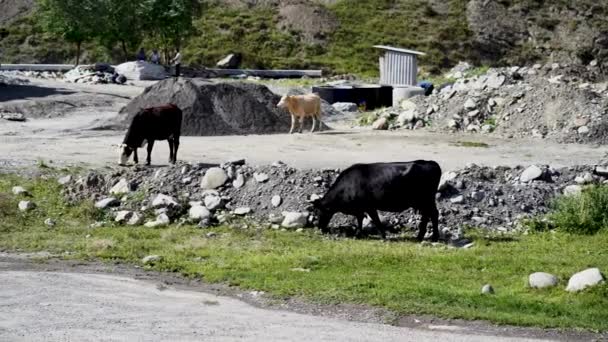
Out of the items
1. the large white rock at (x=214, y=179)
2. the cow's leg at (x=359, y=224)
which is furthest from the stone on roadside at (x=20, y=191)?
the cow's leg at (x=359, y=224)

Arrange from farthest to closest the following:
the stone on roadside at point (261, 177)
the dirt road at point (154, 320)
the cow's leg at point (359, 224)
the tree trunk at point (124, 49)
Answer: the tree trunk at point (124, 49)
the stone on roadside at point (261, 177)
the cow's leg at point (359, 224)
the dirt road at point (154, 320)

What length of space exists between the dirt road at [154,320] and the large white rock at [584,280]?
233 cm

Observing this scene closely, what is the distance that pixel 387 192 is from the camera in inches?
792

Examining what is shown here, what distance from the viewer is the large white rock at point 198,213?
70.2 feet

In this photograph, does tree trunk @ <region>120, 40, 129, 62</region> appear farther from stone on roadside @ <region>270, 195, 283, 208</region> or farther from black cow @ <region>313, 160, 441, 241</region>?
black cow @ <region>313, 160, 441, 241</region>

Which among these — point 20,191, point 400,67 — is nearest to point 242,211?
point 20,191

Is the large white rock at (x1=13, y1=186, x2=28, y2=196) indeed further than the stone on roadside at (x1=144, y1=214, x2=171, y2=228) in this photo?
Yes

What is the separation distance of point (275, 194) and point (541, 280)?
25.6 feet

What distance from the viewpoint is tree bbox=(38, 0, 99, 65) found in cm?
6700

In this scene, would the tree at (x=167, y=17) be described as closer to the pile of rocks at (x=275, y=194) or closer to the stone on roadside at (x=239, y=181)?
the pile of rocks at (x=275, y=194)

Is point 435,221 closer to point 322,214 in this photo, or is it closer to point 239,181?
point 322,214

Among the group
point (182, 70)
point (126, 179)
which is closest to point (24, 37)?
point (182, 70)

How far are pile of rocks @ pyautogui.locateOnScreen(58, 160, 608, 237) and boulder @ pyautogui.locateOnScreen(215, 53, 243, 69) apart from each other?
5249cm

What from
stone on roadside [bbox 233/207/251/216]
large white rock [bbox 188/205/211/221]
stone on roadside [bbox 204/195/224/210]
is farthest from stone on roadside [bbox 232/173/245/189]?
large white rock [bbox 188/205/211/221]
